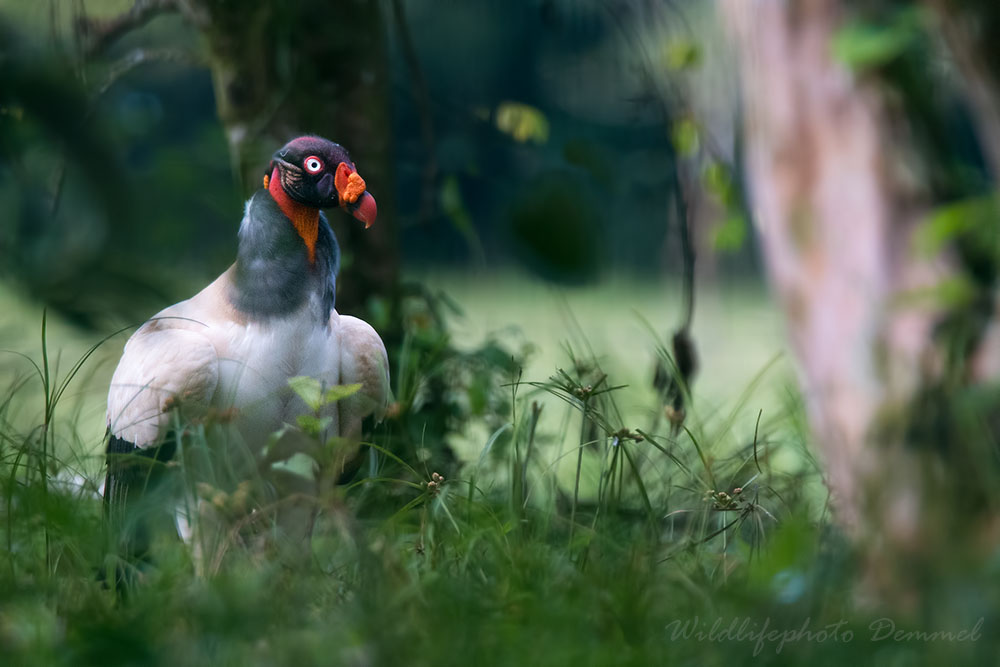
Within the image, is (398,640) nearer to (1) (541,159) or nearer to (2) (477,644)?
(2) (477,644)

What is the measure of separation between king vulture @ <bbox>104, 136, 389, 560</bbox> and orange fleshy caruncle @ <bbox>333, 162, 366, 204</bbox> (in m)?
0.14

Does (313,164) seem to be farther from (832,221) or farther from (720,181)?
(832,221)

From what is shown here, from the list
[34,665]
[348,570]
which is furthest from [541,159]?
[34,665]

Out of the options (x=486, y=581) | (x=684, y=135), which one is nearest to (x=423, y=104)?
(x=684, y=135)

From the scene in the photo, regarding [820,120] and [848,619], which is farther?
[820,120]

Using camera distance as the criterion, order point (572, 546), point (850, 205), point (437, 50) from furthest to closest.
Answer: point (437, 50) < point (850, 205) < point (572, 546)

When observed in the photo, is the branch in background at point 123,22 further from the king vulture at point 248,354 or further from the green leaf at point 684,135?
the green leaf at point 684,135

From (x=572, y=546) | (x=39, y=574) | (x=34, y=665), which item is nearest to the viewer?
(x=34, y=665)

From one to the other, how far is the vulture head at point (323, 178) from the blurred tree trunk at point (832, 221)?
150cm

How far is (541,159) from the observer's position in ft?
6.88

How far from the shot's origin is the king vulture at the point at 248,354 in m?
1.46

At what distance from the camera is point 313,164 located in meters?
1.31

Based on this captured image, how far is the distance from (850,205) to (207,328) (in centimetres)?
198

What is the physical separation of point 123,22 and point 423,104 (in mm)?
728
